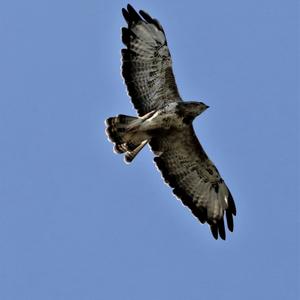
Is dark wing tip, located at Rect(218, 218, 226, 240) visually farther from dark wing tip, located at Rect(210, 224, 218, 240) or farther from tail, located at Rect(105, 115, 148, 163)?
tail, located at Rect(105, 115, 148, 163)

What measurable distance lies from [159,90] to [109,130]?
1.07 m

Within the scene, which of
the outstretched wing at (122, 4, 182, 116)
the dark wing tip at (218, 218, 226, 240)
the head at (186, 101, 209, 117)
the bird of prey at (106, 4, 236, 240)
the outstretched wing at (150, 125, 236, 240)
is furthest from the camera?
the dark wing tip at (218, 218, 226, 240)

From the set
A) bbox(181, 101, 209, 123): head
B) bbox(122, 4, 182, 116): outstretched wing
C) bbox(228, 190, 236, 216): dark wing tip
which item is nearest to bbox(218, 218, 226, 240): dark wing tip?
bbox(228, 190, 236, 216): dark wing tip

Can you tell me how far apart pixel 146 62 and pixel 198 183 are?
7.55 feet

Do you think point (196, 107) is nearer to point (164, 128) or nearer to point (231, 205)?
point (164, 128)

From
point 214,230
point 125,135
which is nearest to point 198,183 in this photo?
point 214,230

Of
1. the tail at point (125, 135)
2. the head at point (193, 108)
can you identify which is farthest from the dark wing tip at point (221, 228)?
the head at point (193, 108)

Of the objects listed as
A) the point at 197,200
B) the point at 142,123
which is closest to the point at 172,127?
the point at 142,123

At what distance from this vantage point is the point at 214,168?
15.7 meters

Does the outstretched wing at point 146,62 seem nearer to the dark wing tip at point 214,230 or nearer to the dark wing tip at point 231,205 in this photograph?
the dark wing tip at point 231,205

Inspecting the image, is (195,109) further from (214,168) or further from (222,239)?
(222,239)

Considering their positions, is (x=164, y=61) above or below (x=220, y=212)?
above

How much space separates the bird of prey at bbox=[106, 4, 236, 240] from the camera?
49.1 ft

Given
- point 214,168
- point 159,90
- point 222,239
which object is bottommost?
point 222,239
